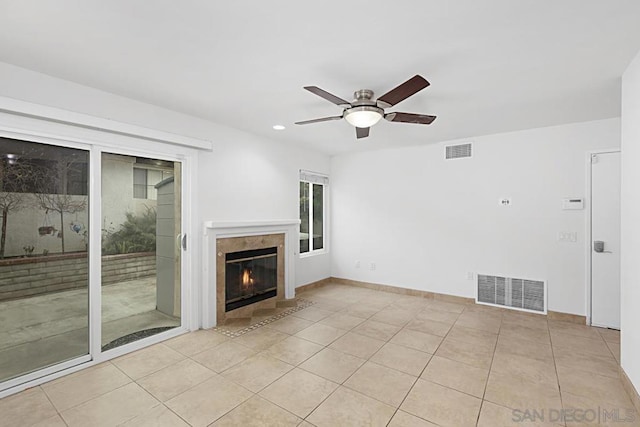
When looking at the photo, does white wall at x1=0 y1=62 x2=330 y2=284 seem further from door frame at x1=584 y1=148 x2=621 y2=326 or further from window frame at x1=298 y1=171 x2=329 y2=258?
door frame at x1=584 y1=148 x2=621 y2=326

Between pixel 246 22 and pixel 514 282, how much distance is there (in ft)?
14.8

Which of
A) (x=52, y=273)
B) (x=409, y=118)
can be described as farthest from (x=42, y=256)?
(x=409, y=118)

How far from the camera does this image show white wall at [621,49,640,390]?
7.18ft

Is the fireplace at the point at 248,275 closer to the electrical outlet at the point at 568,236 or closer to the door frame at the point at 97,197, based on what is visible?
the door frame at the point at 97,197

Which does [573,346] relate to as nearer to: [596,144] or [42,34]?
[596,144]

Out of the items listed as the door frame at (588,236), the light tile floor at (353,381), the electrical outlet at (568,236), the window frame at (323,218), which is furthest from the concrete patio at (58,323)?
the door frame at (588,236)

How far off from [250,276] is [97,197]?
81.4 inches

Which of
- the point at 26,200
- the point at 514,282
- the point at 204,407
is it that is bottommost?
the point at 204,407

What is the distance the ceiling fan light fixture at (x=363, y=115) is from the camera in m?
2.65

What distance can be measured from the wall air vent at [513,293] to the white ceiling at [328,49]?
2285 millimetres

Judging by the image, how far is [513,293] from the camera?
4285 millimetres

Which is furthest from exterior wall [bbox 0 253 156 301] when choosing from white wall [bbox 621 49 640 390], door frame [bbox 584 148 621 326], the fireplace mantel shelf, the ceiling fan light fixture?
door frame [bbox 584 148 621 326]

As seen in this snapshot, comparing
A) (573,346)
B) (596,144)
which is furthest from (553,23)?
(573,346)

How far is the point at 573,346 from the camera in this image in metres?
3.18
